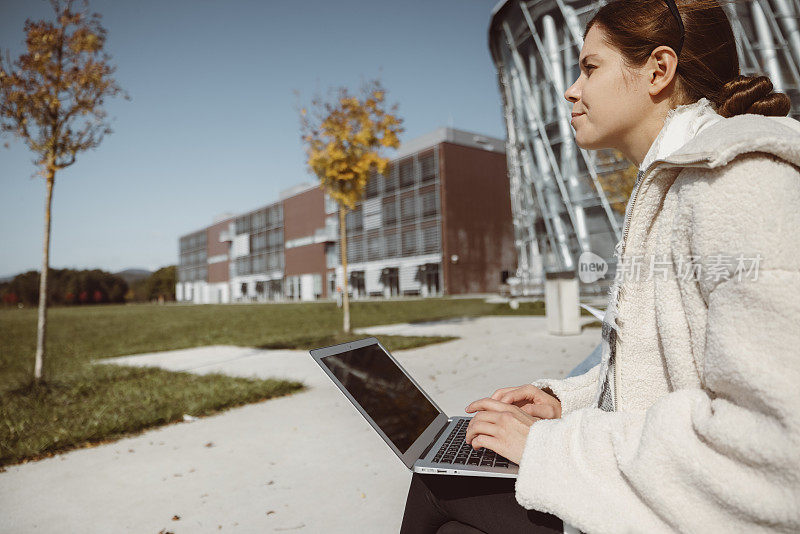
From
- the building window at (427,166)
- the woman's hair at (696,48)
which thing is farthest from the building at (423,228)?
the woman's hair at (696,48)

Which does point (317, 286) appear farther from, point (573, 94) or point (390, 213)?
point (573, 94)

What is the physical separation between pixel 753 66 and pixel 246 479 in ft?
64.6

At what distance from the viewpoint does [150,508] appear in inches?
104

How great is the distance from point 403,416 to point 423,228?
4000cm

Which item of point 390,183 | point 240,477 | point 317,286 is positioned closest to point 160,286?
point 317,286

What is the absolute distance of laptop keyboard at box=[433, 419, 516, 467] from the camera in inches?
42.4

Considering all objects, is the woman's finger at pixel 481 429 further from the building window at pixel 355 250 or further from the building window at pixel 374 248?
the building window at pixel 355 250

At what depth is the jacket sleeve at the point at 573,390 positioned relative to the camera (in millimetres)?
1428

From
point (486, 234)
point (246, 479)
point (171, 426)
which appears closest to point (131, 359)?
point (171, 426)

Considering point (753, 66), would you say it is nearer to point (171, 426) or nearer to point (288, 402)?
point (288, 402)

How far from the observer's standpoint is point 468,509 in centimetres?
109

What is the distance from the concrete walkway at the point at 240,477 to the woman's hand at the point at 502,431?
4.88ft

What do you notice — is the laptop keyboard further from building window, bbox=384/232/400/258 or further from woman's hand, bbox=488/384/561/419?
building window, bbox=384/232/400/258

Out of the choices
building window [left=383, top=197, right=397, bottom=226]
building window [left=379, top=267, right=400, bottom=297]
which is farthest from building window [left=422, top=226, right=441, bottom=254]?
building window [left=379, top=267, right=400, bottom=297]
